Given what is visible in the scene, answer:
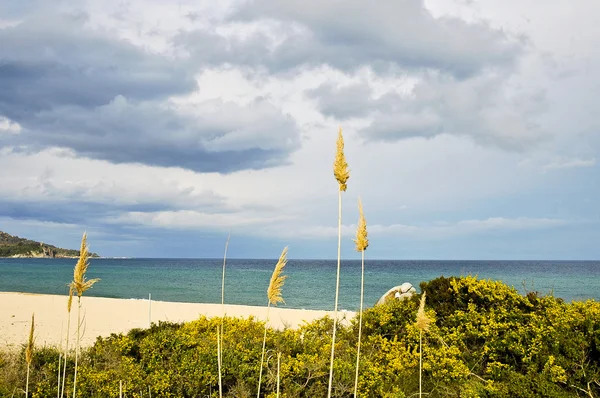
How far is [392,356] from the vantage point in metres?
7.79

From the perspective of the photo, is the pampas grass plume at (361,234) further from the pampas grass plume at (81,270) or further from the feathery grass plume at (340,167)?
the pampas grass plume at (81,270)

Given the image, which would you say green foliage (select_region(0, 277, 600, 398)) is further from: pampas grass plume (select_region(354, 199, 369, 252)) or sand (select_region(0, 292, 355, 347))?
sand (select_region(0, 292, 355, 347))

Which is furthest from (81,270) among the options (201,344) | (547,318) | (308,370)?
(547,318)

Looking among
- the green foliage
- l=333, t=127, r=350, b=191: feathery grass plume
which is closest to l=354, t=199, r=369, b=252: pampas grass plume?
l=333, t=127, r=350, b=191: feathery grass plume

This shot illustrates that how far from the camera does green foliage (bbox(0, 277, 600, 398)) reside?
6320 mm

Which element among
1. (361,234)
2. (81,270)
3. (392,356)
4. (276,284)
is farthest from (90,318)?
(361,234)

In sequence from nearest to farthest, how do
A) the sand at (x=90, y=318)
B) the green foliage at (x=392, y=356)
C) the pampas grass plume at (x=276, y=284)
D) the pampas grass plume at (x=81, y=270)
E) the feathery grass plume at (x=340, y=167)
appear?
the feathery grass plume at (x=340, y=167) → the pampas grass plume at (x=276, y=284) → the pampas grass plume at (x=81, y=270) → the green foliage at (x=392, y=356) → the sand at (x=90, y=318)

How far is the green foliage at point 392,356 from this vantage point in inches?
249

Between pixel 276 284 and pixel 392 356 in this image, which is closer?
pixel 276 284

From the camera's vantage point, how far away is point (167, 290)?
5056cm

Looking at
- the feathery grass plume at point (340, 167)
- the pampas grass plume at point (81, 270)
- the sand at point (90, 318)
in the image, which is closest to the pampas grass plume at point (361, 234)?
the feathery grass plume at point (340, 167)

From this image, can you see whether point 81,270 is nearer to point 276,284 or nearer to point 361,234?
point 276,284

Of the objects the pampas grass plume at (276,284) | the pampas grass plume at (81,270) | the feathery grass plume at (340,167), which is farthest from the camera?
the pampas grass plume at (81,270)

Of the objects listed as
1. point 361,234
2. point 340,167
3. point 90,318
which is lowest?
point 90,318
